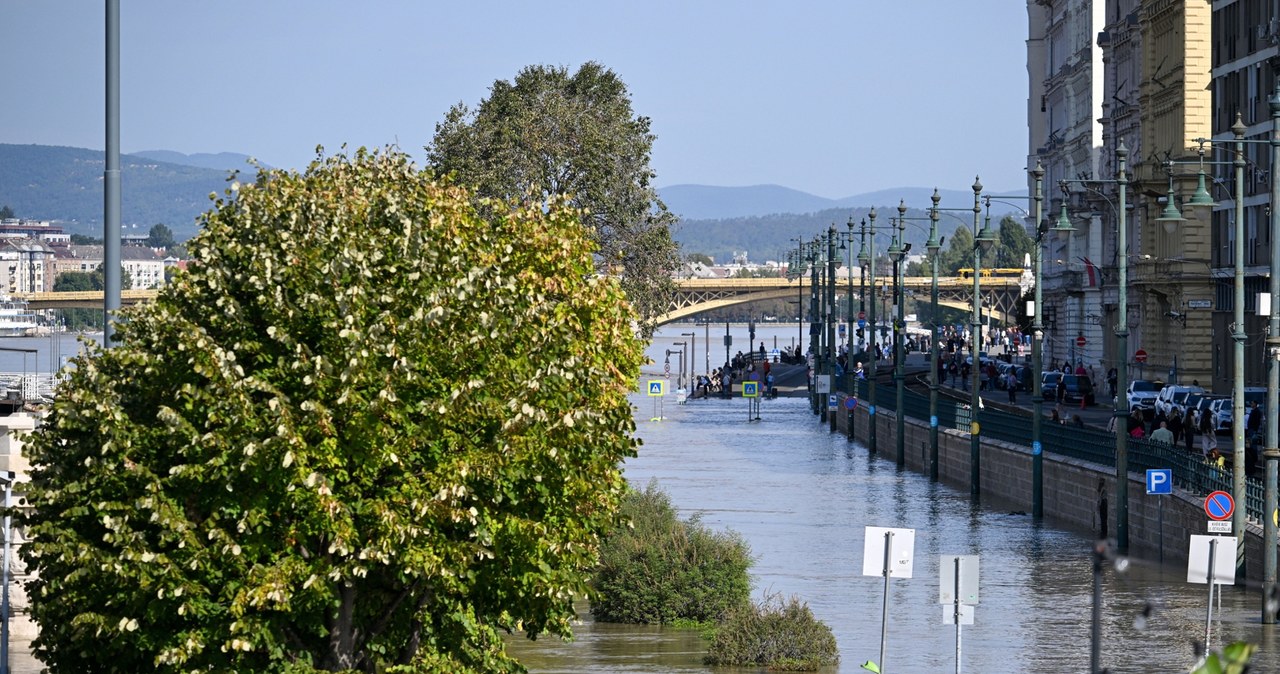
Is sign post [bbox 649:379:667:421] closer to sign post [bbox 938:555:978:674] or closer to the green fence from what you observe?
the green fence

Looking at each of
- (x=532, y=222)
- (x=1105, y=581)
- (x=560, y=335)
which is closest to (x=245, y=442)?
(x=560, y=335)

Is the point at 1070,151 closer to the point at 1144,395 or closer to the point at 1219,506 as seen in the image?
the point at 1144,395

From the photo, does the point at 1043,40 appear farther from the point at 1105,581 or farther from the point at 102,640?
the point at 102,640

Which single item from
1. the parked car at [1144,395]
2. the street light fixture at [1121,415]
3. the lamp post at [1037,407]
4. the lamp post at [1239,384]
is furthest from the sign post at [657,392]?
the lamp post at [1239,384]

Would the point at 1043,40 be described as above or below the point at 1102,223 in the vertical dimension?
above

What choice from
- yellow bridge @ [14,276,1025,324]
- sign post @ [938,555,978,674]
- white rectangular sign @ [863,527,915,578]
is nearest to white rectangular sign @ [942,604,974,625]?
sign post @ [938,555,978,674]

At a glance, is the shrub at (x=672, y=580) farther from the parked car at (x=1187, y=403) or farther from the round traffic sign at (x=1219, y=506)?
the parked car at (x=1187, y=403)

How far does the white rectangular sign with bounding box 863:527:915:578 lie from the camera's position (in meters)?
25.0

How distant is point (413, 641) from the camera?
20.6 m

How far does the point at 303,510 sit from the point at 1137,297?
68.5m

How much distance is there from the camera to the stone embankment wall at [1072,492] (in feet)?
134

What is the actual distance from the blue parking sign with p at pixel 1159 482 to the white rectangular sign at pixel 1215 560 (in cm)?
1262

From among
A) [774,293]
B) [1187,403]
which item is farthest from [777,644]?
[774,293]

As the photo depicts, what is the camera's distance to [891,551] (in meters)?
25.0
